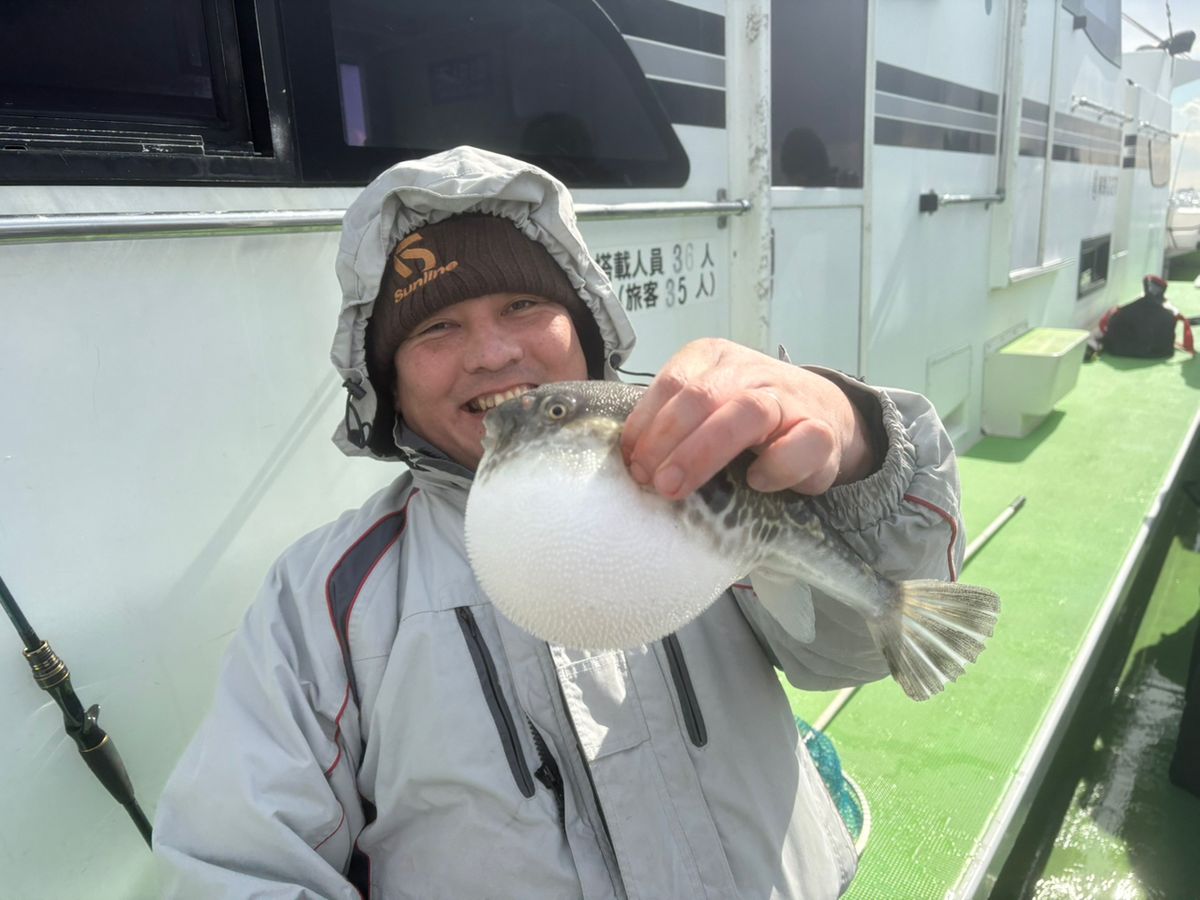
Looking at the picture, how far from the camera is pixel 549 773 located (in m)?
1.23

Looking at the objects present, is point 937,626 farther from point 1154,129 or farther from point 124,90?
point 1154,129

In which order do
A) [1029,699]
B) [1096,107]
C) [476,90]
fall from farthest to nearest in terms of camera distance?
[1096,107] < [1029,699] < [476,90]

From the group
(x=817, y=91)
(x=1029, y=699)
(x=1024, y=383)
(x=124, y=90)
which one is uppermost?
(x=817, y=91)

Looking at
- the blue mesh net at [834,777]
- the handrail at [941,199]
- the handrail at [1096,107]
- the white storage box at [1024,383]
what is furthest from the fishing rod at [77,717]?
the handrail at [1096,107]

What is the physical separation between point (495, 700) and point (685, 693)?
0.31 metres

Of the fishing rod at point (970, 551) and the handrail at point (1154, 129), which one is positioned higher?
the handrail at point (1154, 129)

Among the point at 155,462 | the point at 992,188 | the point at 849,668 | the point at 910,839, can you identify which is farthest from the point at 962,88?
the point at 155,462

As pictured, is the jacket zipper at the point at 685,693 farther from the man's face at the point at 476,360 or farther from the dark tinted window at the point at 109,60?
the dark tinted window at the point at 109,60

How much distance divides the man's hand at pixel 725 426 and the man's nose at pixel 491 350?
0.42 meters

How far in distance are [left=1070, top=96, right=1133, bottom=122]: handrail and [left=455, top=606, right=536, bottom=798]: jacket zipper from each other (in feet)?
25.6

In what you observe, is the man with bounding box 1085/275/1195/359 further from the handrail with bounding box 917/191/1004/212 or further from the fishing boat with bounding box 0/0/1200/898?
the handrail with bounding box 917/191/1004/212

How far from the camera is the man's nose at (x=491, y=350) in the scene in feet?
4.20

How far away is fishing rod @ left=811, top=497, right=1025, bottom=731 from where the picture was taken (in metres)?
2.68

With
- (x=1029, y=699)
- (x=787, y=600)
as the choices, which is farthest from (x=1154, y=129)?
(x=787, y=600)
